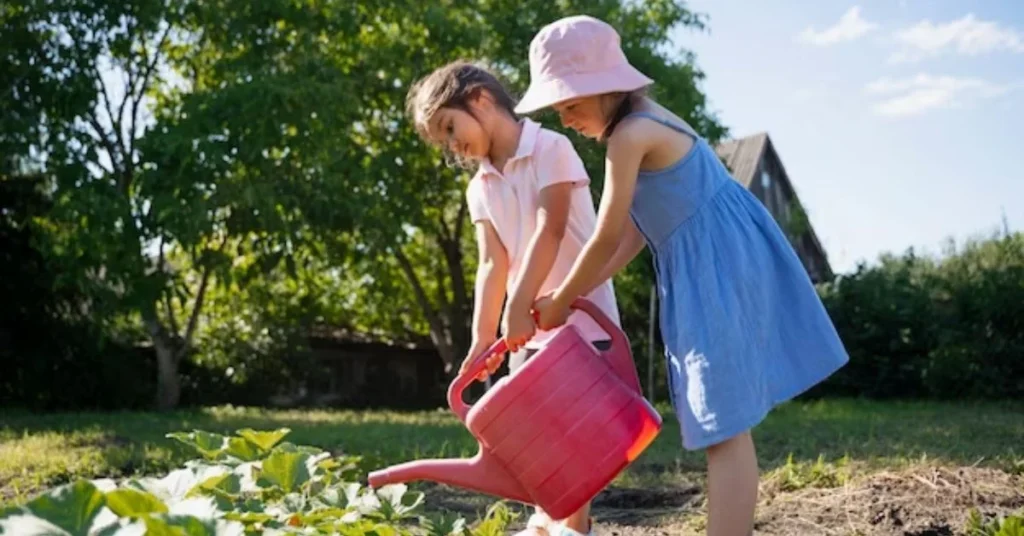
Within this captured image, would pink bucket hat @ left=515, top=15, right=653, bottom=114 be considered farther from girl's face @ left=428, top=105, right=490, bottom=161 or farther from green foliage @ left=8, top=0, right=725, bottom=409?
green foliage @ left=8, top=0, right=725, bottom=409

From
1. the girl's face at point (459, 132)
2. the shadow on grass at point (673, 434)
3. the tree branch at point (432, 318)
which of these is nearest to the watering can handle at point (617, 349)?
the girl's face at point (459, 132)

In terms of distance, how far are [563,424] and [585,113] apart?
61 cm

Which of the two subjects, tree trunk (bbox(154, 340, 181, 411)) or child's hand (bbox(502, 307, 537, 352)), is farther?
tree trunk (bbox(154, 340, 181, 411))

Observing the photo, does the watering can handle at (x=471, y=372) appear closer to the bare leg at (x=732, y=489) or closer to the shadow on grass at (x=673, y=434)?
the bare leg at (x=732, y=489)

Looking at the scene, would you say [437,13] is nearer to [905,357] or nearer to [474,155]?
[905,357]

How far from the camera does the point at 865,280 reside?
12.0m

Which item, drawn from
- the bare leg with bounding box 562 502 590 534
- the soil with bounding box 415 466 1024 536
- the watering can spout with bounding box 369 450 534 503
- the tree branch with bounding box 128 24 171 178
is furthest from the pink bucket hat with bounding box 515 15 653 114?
the tree branch with bounding box 128 24 171 178

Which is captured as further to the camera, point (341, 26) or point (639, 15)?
point (639, 15)

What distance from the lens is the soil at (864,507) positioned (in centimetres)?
277

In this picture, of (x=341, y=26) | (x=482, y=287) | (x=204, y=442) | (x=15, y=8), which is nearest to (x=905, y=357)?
(x=341, y=26)

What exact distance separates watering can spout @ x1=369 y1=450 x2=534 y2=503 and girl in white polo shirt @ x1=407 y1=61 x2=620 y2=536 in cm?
28

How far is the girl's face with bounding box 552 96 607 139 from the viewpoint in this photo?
2271mm

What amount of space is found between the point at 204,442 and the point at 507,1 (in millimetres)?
9580

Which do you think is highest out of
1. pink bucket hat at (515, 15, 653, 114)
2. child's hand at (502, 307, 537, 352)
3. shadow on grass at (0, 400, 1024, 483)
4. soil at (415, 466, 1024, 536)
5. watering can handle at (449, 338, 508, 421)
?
pink bucket hat at (515, 15, 653, 114)
